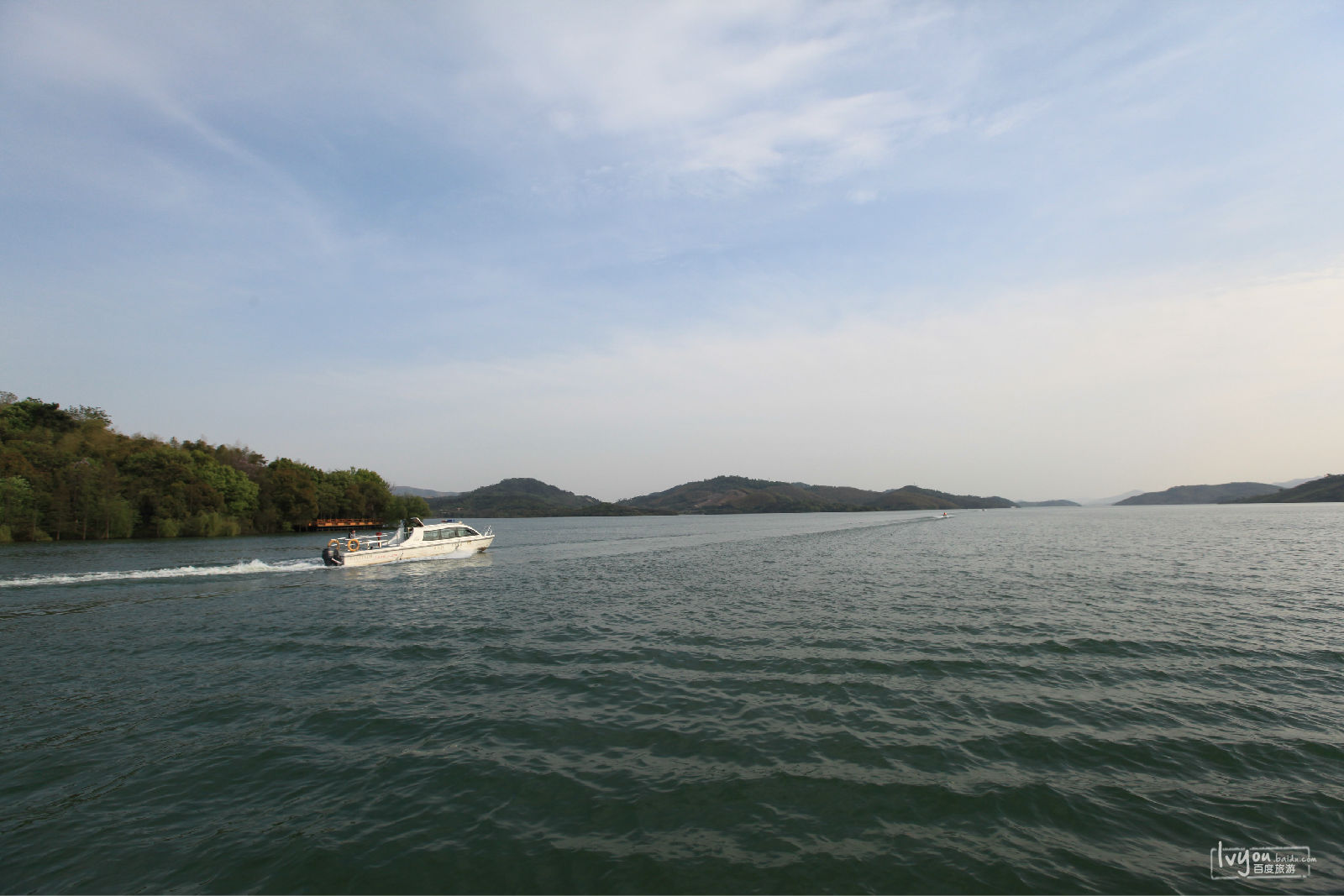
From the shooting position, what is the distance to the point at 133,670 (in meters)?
18.7

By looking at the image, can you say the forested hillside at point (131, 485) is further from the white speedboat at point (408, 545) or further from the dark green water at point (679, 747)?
the dark green water at point (679, 747)

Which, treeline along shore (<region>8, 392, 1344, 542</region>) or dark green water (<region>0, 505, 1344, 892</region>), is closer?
dark green water (<region>0, 505, 1344, 892</region>)

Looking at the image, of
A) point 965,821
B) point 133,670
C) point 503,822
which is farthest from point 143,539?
point 965,821

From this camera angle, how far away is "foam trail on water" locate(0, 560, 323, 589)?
124 ft

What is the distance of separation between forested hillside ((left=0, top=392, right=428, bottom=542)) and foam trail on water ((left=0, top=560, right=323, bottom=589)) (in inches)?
2394

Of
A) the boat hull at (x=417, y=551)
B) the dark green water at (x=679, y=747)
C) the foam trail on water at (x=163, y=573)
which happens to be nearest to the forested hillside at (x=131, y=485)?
the foam trail on water at (x=163, y=573)

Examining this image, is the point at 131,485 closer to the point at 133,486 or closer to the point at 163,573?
the point at 133,486

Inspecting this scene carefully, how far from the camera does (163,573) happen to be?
42.7m

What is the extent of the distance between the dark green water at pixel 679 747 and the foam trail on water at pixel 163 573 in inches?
528

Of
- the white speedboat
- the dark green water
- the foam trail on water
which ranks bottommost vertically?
the dark green water

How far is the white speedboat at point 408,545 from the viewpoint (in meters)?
47.9

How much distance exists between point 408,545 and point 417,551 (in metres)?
1.22

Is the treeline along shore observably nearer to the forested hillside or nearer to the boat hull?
the forested hillside

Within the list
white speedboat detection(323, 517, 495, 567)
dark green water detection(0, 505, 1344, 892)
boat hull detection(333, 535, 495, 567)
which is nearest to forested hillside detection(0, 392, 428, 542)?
white speedboat detection(323, 517, 495, 567)
